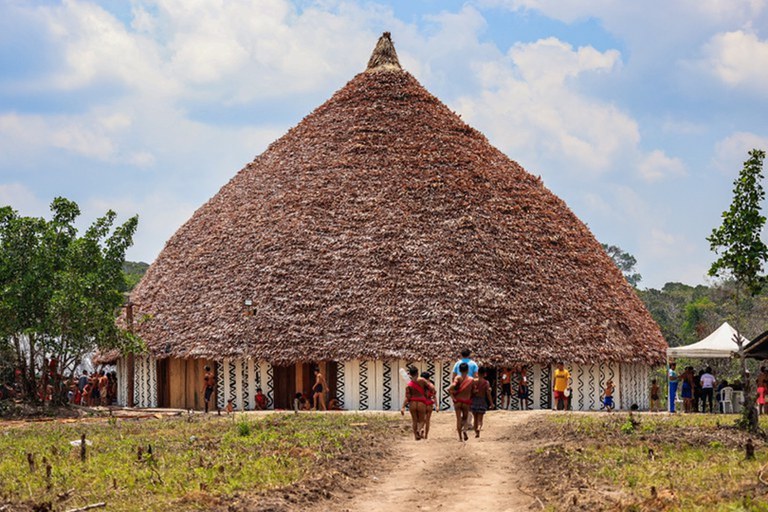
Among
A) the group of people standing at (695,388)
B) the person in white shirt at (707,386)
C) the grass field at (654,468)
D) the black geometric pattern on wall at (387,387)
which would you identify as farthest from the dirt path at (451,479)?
the person in white shirt at (707,386)

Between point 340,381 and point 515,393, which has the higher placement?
point 340,381

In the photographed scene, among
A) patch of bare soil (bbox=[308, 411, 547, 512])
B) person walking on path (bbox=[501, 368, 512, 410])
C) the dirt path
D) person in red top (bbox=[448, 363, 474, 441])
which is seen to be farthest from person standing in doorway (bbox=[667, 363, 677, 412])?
person in red top (bbox=[448, 363, 474, 441])

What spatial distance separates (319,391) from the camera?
88.6 ft

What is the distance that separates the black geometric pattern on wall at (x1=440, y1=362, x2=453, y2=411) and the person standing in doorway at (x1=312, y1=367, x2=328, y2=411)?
3.13 metres

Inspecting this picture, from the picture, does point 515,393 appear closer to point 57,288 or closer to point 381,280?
point 381,280

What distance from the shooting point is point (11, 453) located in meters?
16.1

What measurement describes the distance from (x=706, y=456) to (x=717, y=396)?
15225mm

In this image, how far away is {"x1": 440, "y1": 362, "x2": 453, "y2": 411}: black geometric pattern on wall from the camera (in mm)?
27047

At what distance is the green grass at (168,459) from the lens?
11609mm

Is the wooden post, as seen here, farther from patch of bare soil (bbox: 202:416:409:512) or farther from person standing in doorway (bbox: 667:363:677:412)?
patch of bare soil (bbox: 202:416:409:512)

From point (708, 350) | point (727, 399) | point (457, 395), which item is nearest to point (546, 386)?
point (708, 350)

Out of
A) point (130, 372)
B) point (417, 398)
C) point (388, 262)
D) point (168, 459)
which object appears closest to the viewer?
point (168, 459)

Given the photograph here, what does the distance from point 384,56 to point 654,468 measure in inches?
1098

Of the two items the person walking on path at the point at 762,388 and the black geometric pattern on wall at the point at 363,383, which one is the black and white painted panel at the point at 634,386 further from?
the black geometric pattern on wall at the point at 363,383
